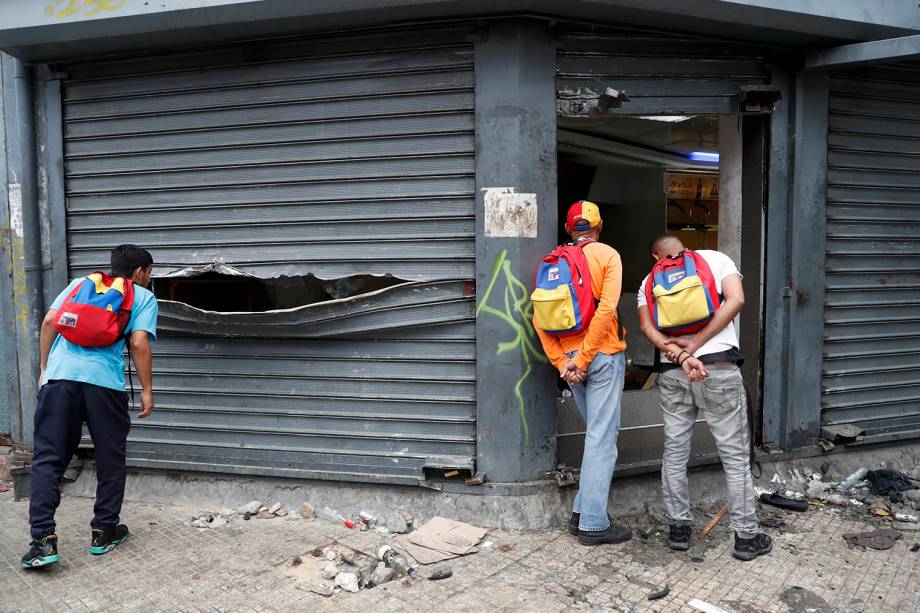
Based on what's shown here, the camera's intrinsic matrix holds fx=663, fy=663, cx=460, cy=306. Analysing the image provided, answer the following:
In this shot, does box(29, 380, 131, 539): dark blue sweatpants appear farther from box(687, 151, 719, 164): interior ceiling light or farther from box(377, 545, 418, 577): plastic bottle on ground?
box(687, 151, 719, 164): interior ceiling light

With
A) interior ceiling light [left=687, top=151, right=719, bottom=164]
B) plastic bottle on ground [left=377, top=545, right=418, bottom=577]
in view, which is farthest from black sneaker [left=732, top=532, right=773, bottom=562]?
interior ceiling light [left=687, top=151, right=719, bottom=164]

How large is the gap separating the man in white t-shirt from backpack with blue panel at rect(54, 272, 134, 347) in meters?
3.31

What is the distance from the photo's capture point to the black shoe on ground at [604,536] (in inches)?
162

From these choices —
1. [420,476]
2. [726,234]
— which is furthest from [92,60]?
[726,234]

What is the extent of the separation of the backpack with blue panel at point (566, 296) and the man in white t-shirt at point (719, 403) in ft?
1.71

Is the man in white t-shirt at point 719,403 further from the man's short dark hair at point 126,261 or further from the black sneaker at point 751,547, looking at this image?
the man's short dark hair at point 126,261

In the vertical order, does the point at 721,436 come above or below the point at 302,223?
below

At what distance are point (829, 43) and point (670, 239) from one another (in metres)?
2.14

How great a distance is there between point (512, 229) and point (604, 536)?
2.03m

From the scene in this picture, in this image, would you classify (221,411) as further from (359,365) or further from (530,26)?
(530,26)

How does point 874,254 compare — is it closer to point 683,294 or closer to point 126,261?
point 683,294

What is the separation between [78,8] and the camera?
183 inches

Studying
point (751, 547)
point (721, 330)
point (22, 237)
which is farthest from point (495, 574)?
point (22, 237)

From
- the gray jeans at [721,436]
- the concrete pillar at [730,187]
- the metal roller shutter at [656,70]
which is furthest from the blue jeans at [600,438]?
the concrete pillar at [730,187]
